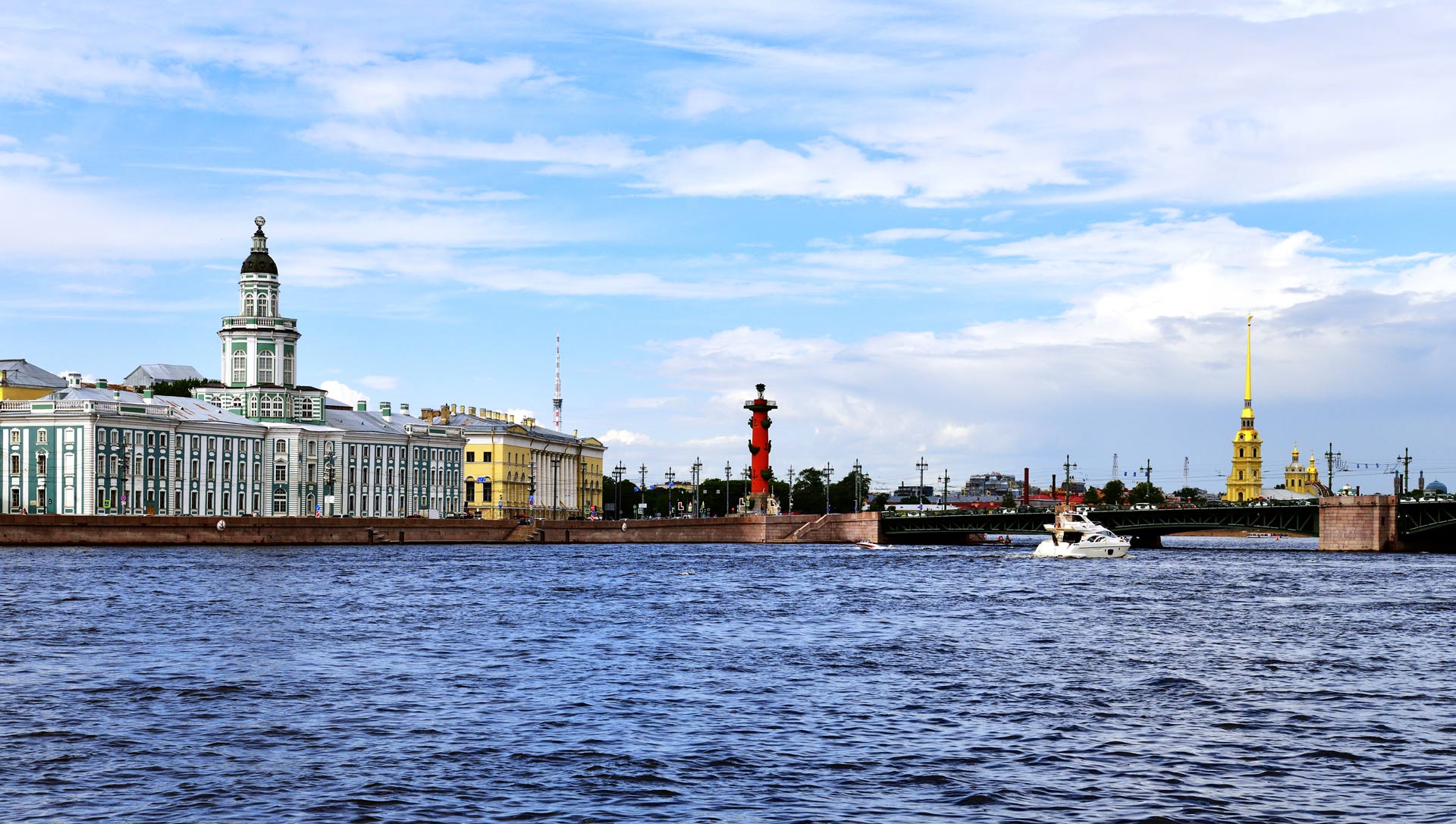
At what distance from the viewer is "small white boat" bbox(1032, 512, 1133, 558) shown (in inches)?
3228

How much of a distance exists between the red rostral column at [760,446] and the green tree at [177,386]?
141 feet

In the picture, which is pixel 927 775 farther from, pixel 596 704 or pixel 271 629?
pixel 271 629

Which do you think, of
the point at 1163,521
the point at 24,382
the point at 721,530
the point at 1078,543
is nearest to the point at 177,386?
the point at 24,382

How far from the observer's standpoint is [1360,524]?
8931 centimetres

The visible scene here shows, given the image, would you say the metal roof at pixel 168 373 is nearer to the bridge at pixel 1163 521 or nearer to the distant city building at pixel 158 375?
the distant city building at pixel 158 375

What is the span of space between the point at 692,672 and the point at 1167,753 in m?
9.80

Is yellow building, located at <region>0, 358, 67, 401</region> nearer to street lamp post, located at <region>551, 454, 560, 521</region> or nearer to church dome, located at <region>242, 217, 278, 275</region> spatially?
church dome, located at <region>242, 217, 278, 275</region>

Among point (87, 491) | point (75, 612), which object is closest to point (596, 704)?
point (75, 612)

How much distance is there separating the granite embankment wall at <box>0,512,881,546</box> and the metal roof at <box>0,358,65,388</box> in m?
23.7

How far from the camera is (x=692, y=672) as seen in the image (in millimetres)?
26812

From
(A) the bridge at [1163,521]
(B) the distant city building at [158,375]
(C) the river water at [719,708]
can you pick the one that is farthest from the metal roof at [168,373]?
(C) the river water at [719,708]

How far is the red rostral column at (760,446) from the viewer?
424 feet

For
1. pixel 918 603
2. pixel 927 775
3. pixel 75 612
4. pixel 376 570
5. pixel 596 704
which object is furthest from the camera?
pixel 376 570

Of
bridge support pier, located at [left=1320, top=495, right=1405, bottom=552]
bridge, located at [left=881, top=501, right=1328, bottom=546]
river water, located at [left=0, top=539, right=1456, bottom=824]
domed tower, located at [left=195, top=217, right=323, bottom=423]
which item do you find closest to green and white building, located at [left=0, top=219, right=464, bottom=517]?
domed tower, located at [left=195, top=217, right=323, bottom=423]
